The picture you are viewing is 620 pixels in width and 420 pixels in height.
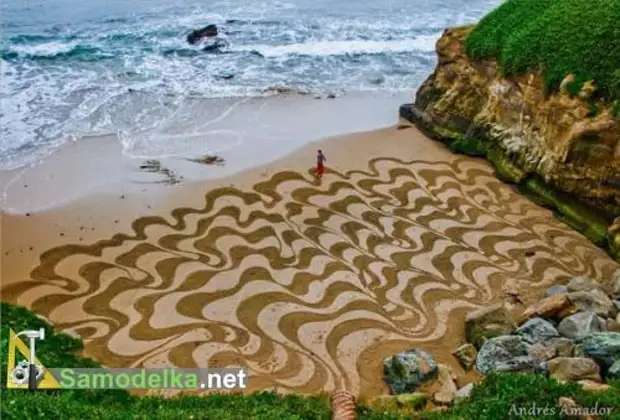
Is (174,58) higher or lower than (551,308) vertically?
higher

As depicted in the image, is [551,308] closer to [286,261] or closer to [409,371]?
[409,371]

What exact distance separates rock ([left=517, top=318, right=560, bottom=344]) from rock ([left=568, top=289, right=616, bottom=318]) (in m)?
1.15

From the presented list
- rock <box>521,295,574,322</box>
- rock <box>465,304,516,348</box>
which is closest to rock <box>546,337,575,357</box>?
rock <box>465,304,516,348</box>

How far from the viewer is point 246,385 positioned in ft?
47.2

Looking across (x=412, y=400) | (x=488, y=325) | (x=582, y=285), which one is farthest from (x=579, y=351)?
(x=412, y=400)

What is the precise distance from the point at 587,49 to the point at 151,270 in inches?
649

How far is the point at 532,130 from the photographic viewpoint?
2361 cm

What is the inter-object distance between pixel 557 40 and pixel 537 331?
1269cm

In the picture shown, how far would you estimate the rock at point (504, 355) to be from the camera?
1378 centimetres

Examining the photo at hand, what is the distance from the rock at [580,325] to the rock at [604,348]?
31.7 inches

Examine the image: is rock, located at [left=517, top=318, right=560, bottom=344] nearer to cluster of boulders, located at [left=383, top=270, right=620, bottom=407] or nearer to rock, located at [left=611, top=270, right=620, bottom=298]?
cluster of boulders, located at [left=383, top=270, right=620, bottom=407]

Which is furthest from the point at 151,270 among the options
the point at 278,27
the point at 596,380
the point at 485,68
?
the point at 278,27

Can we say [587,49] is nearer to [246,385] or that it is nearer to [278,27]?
[246,385]

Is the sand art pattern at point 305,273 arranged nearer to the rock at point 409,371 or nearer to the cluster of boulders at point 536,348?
the rock at point 409,371
